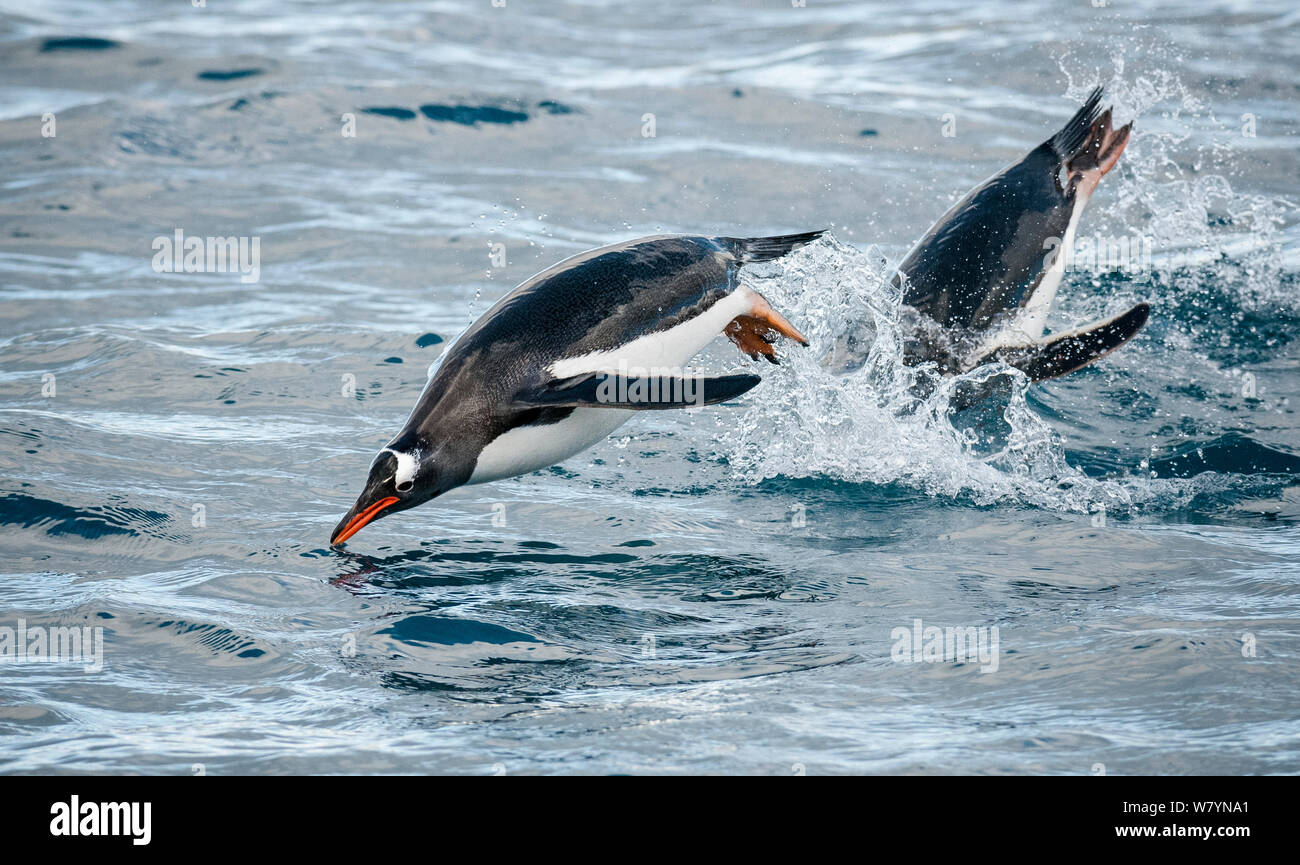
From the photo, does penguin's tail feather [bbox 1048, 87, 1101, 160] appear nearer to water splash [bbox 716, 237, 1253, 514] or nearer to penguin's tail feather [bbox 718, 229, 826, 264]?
water splash [bbox 716, 237, 1253, 514]

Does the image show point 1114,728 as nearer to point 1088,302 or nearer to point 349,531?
point 349,531

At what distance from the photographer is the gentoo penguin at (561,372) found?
5180 millimetres

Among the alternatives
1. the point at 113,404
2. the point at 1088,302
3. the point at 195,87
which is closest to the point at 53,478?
the point at 113,404

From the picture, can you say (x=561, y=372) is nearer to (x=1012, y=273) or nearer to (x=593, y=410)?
(x=593, y=410)

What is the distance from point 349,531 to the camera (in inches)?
196

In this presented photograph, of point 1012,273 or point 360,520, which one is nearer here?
point 360,520

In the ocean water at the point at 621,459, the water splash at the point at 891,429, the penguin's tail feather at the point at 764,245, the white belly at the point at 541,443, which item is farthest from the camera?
the penguin's tail feather at the point at 764,245

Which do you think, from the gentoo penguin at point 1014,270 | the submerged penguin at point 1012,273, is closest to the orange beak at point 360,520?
the submerged penguin at point 1012,273

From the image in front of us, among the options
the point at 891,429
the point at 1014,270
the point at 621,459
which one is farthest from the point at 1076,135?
the point at 621,459

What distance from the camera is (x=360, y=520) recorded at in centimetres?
499

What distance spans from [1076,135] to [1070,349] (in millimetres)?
1753

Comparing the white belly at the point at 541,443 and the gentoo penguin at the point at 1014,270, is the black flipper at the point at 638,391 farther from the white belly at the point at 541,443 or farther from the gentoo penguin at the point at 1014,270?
the gentoo penguin at the point at 1014,270

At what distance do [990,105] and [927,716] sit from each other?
10.5m

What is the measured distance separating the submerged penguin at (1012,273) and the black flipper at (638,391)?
1.44 m
